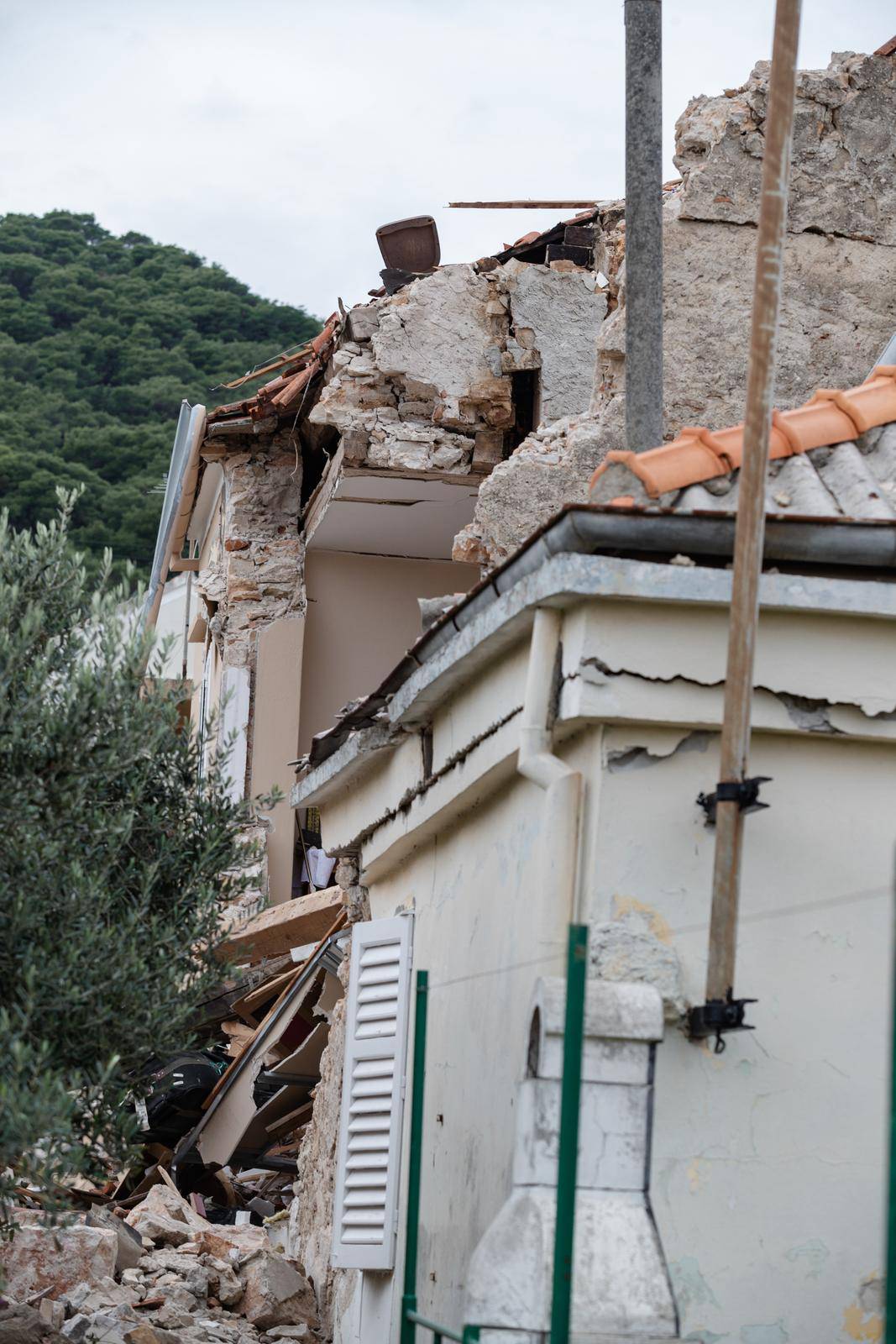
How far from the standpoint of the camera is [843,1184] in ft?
16.2

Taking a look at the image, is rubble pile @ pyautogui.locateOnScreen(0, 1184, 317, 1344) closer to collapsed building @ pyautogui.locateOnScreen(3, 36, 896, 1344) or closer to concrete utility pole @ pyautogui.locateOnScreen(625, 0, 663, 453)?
collapsed building @ pyautogui.locateOnScreen(3, 36, 896, 1344)

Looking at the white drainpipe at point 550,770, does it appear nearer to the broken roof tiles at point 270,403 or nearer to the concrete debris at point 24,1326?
the concrete debris at point 24,1326

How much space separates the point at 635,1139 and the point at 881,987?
35.7 inches

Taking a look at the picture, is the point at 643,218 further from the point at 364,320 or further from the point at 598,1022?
the point at 364,320

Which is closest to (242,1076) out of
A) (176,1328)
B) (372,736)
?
(176,1328)

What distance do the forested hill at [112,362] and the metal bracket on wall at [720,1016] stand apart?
28.4 m

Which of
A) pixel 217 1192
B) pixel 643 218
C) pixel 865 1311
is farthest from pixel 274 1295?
pixel 643 218

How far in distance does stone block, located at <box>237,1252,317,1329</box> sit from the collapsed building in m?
0.14

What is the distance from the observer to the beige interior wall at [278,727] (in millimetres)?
15594

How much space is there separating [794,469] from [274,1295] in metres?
5.31

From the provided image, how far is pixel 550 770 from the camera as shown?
5.16 meters

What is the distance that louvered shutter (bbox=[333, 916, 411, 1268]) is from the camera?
7.37 m

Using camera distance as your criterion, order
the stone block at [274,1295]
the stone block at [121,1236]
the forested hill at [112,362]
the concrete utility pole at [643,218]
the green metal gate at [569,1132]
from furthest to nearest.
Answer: the forested hill at [112,362] → the stone block at [121,1236] → the stone block at [274,1295] → the concrete utility pole at [643,218] → the green metal gate at [569,1132]

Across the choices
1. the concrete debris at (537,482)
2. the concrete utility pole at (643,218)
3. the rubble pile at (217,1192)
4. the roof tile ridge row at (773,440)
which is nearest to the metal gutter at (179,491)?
the rubble pile at (217,1192)
